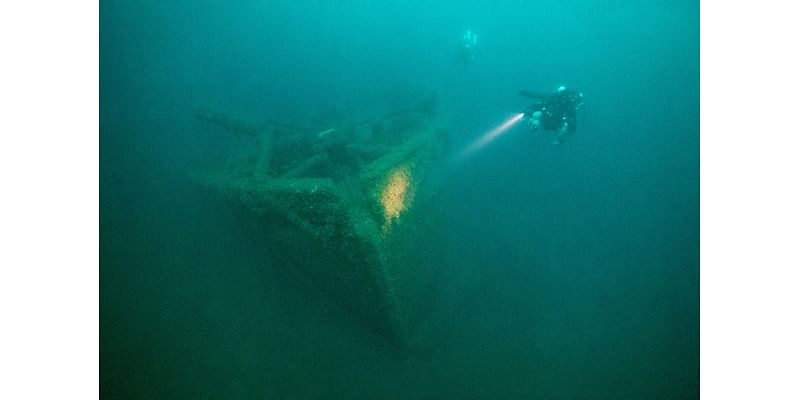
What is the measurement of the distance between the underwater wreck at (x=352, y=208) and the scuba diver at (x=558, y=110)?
2274 millimetres

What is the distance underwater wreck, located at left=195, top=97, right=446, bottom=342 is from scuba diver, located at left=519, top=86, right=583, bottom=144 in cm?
227

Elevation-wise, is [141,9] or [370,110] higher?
[141,9]

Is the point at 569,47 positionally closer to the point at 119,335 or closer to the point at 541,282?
the point at 541,282

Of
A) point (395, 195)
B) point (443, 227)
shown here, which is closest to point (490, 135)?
point (443, 227)

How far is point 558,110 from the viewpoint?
20.3 feet

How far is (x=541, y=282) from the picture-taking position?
19.0 ft

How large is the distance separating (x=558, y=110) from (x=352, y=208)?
14.8 ft

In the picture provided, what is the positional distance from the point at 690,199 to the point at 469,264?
5.22m

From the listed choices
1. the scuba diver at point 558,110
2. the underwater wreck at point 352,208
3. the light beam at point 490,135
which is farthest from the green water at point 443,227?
the scuba diver at point 558,110

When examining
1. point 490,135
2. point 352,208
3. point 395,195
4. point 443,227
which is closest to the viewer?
point 352,208

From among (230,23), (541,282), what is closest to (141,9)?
(230,23)

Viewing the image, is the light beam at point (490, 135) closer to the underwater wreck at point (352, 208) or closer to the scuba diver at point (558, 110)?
the scuba diver at point (558, 110)

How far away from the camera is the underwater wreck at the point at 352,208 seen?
3230mm

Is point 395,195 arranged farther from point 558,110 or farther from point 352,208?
point 558,110
